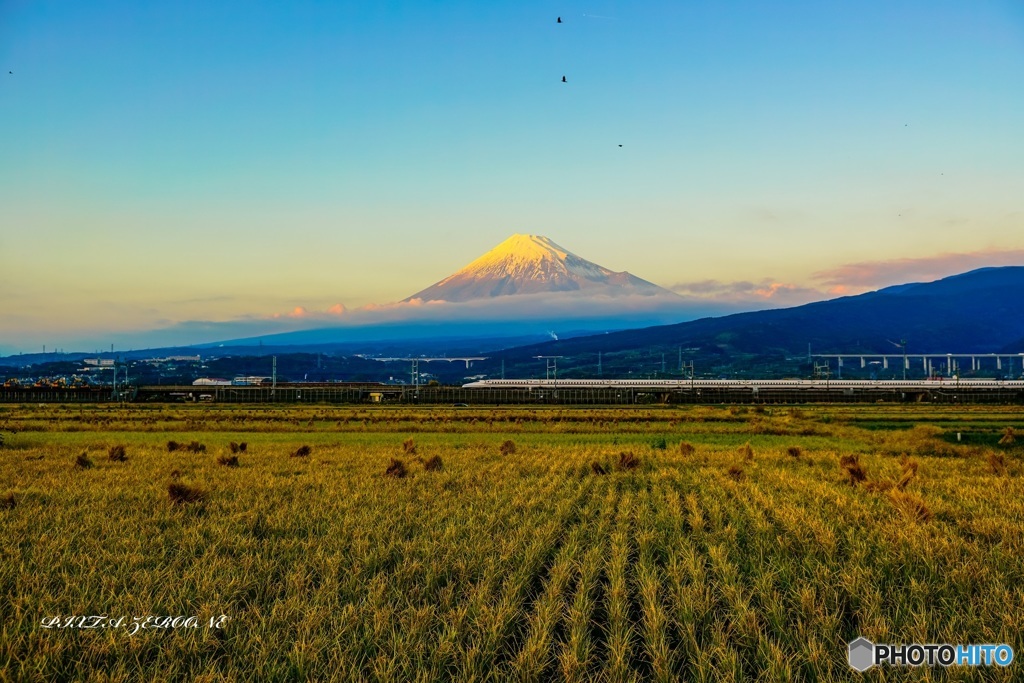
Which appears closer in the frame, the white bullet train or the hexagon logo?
the hexagon logo

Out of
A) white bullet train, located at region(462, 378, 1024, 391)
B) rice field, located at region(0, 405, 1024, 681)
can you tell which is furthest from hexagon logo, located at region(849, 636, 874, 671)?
white bullet train, located at region(462, 378, 1024, 391)

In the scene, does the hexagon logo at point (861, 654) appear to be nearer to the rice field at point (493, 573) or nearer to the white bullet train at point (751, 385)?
the rice field at point (493, 573)

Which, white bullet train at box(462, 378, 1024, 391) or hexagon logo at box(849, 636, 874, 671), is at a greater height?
hexagon logo at box(849, 636, 874, 671)

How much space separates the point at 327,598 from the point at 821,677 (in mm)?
5179

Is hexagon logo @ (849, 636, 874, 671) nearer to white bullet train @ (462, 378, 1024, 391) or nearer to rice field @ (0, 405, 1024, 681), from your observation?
rice field @ (0, 405, 1024, 681)

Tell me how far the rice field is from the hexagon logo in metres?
0.14

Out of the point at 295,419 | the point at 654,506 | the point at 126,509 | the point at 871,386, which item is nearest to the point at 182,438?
the point at 295,419

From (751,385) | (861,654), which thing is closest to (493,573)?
(861,654)

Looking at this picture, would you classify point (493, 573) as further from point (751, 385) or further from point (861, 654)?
point (751, 385)

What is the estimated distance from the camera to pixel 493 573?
32.5 ft

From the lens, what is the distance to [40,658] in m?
7.11

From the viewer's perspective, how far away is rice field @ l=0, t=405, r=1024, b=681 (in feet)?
24.3

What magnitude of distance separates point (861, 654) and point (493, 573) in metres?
4.26

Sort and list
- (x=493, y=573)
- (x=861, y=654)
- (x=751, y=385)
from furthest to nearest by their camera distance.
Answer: (x=751, y=385) < (x=493, y=573) < (x=861, y=654)
